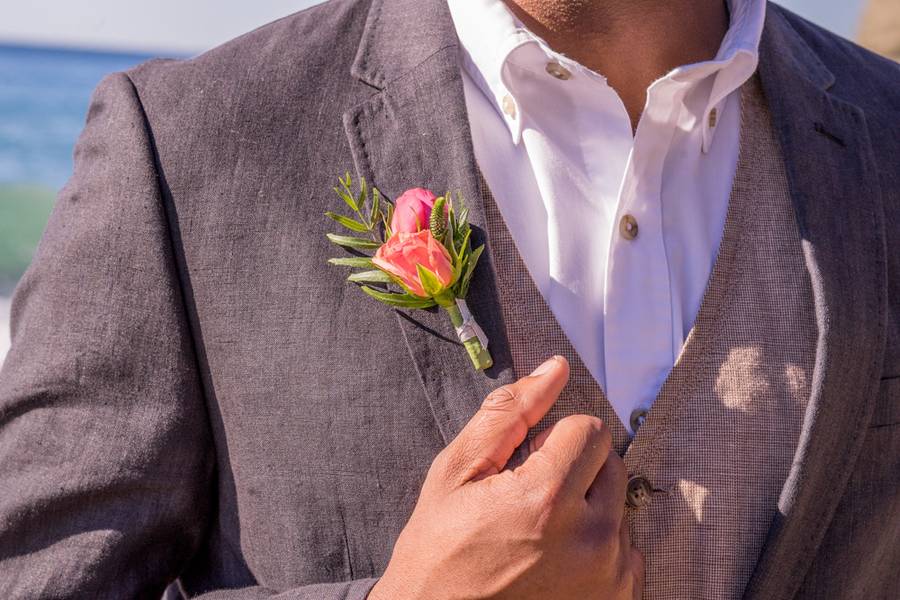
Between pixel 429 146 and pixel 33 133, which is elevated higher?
pixel 429 146

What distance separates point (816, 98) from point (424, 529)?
1.00m

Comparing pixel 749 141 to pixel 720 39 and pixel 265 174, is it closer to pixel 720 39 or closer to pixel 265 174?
pixel 720 39

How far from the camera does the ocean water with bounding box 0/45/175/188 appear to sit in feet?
63.4

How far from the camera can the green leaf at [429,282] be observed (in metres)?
1.37

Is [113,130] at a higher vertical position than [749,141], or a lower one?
higher

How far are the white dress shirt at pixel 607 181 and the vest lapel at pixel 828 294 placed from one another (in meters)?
0.11

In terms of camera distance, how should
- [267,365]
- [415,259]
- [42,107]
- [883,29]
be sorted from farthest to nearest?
[42,107]
[883,29]
[267,365]
[415,259]

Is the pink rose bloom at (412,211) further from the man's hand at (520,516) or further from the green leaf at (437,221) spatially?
the man's hand at (520,516)

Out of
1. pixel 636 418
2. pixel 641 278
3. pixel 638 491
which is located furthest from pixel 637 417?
pixel 641 278

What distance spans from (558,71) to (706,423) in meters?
0.58

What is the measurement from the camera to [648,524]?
1465 millimetres

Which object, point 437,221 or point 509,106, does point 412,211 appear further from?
point 509,106

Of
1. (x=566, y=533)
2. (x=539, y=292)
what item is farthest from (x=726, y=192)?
(x=566, y=533)

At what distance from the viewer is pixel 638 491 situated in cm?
144
